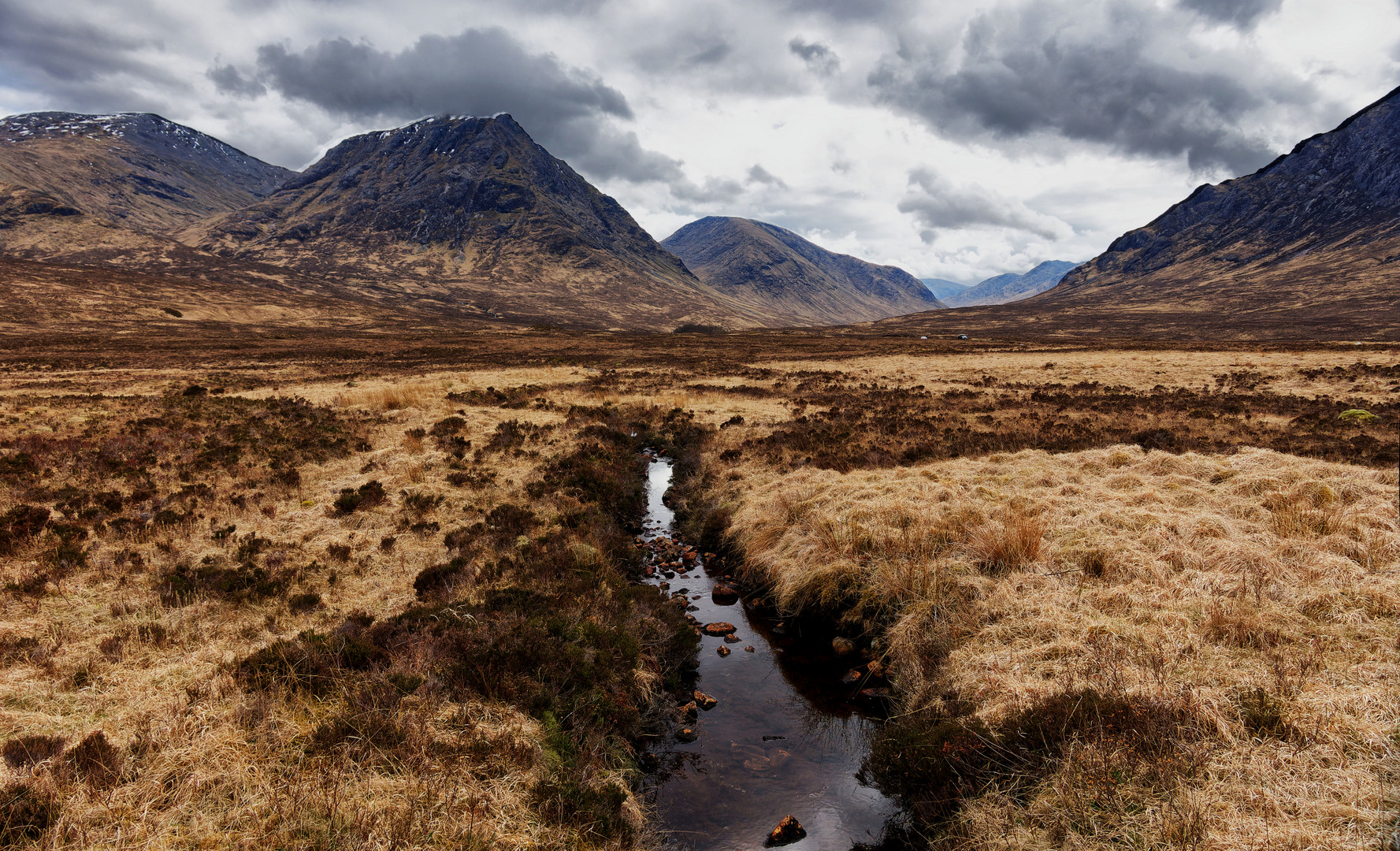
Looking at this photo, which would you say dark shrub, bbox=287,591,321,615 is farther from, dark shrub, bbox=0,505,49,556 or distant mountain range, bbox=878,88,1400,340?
distant mountain range, bbox=878,88,1400,340

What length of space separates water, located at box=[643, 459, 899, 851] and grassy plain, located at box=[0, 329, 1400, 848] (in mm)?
571

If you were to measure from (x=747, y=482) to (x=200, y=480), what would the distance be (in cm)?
1433

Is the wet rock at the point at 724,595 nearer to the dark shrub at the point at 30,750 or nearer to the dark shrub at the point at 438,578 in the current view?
the dark shrub at the point at 438,578

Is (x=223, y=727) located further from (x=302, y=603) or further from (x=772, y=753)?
(x=772, y=753)

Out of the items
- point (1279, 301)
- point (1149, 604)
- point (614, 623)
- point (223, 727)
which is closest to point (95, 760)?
point (223, 727)

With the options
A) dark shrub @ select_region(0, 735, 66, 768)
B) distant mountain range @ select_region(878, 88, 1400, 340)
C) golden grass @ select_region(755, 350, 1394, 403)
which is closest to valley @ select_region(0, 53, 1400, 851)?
dark shrub @ select_region(0, 735, 66, 768)

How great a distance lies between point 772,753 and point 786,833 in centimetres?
128

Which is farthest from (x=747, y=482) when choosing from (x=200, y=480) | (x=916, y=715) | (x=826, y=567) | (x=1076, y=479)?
(x=200, y=480)

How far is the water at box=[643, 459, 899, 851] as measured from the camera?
6.66 m

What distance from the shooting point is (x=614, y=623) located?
Result: 923cm

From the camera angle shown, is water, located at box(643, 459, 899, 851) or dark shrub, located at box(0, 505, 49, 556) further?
dark shrub, located at box(0, 505, 49, 556)

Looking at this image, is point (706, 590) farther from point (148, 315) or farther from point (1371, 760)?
point (148, 315)

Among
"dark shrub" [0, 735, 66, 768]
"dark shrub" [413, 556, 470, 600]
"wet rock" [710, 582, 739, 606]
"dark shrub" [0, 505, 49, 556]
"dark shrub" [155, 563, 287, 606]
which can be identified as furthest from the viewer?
"wet rock" [710, 582, 739, 606]

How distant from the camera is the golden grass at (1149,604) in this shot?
4.79m
